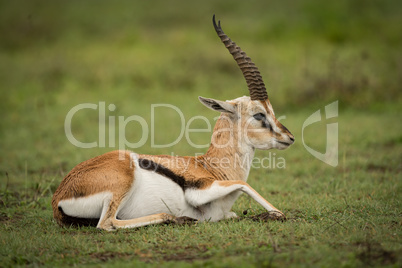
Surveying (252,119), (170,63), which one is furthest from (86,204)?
(170,63)

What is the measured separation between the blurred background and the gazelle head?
339 cm

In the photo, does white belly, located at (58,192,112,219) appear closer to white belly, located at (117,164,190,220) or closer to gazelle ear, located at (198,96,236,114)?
white belly, located at (117,164,190,220)

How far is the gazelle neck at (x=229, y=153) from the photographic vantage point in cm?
584

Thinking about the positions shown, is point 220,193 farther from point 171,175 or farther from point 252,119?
point 252,119

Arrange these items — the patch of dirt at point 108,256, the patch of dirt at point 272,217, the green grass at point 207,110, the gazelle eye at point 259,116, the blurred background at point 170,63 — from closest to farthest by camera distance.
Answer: the patch of dirt at point 108,256 → the green grass at point 207,110 → the patch of dirt at point 272,217 → the gazelle eye at point 259,116 → the blurred background at point 170,63

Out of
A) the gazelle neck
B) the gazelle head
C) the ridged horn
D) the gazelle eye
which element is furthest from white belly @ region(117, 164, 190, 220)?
the ridged horn

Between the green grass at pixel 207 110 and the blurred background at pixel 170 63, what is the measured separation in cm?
6

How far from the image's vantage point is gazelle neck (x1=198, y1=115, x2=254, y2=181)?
5841 mm

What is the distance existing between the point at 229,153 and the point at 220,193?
77cm

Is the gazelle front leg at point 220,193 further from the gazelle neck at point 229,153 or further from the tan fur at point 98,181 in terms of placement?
the tan fur at point 98,181

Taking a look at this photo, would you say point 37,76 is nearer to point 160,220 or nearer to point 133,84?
point 133,84

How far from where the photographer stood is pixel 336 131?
10680mm

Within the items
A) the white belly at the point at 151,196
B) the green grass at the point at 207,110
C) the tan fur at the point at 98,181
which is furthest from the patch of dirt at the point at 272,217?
the tan fur at the point at 98,181

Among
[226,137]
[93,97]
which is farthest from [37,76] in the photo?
[226,137]
